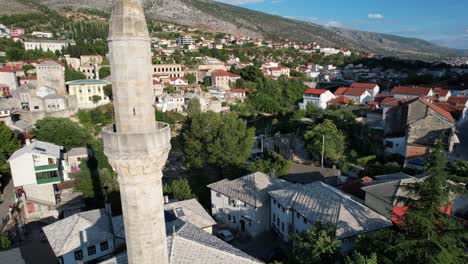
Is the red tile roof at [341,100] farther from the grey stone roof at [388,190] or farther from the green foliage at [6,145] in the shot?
the green foliage at [6,145]

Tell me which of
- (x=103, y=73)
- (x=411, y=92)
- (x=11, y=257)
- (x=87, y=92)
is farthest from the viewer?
(x=103, y=73)

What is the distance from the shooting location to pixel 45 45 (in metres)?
68.9

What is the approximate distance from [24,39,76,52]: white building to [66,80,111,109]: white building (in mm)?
27460

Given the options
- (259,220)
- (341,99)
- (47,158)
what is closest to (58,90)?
(47,158)

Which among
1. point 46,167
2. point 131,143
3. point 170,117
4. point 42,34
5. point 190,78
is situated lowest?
point 170,117

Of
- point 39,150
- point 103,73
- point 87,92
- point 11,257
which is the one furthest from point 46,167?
point 103,73

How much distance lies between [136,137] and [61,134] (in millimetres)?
29500

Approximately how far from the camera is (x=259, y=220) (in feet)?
62.4

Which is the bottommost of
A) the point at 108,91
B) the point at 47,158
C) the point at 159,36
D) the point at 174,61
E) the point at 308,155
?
the point at 308,155

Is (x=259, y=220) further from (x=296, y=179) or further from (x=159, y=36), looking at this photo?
(x=159, y=36)

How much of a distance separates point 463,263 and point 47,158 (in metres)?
25.8

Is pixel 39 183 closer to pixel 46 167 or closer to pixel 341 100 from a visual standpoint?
pixel 46 167

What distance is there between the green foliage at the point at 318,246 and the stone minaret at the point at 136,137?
659 centimetres

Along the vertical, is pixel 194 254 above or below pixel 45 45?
below
